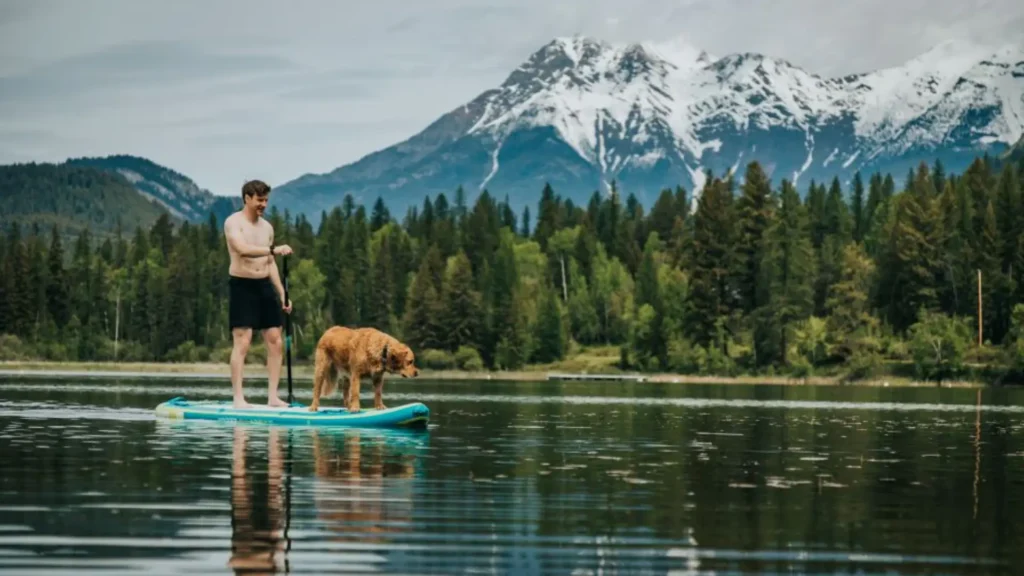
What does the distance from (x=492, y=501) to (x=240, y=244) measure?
42.2 feet

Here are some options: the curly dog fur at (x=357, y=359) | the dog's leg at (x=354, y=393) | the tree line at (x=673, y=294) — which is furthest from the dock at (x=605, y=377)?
the dog's leg at (x=354, y=393)

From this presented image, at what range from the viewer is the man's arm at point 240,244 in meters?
28.5

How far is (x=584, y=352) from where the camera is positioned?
160m

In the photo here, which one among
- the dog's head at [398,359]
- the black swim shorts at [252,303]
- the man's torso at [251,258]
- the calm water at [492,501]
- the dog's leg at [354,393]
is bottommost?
the calm water at [492,501]

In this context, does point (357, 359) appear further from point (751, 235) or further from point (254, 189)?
point (751, 235)

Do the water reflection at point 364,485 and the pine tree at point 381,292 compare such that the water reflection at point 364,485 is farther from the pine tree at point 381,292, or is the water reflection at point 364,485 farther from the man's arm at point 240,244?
the pine tree at point 381,292

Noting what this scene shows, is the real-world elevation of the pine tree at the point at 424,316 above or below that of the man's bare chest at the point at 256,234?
above

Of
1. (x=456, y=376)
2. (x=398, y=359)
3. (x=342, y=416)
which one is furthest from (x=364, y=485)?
(x=456, y=376)

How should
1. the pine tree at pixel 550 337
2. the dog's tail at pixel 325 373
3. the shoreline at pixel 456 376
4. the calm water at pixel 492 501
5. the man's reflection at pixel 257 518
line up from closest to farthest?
1. the man's reflection at pixel 257 518
2. the calm water at pixel 492 501
3. the dog's tail at pixel 325 373
4. the shoreline at pixel 456 376
5. the pine tree at pixel 550 337

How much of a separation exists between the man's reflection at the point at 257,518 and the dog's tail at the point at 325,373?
8.42 meters

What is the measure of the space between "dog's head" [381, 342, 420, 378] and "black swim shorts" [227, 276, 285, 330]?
6.93ft

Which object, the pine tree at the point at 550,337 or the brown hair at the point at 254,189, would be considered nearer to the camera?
the brown hair at the point at 254,189

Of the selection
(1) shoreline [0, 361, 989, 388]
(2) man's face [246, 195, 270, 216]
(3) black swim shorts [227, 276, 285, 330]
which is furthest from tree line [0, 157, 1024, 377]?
(2) man's face [246, 195, 270, 216]

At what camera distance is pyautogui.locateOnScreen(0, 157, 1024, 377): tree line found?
416ft
